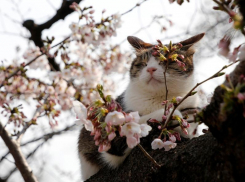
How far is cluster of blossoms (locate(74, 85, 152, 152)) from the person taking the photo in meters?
1.42

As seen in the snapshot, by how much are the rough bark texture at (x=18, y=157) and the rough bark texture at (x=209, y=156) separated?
1.20m

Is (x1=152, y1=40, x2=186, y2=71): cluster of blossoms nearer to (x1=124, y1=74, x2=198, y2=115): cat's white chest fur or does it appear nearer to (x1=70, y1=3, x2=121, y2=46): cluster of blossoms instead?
(x1=124, y1=74, x2=198, y2=115): cat's white chest fur

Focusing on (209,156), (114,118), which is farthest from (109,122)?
(209,156)

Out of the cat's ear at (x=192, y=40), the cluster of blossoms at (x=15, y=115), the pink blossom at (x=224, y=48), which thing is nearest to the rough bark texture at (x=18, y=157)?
the cluster of blossoms at (x=15, y=115)

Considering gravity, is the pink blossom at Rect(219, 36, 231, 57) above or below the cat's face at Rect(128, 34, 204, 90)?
above

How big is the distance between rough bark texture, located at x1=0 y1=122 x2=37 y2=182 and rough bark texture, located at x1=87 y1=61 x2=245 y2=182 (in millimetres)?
1202

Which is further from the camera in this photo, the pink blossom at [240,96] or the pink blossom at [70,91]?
the pink blossom at [70,91]

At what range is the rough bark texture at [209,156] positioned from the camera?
115 cm

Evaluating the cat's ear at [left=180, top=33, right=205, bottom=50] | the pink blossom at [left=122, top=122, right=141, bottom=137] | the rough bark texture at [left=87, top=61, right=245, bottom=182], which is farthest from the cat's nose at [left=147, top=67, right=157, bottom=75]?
the pink blossom at [left=122, top=122, right=141, bottom=137]

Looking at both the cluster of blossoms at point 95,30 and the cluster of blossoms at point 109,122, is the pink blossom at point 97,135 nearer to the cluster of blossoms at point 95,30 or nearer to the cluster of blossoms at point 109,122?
the cluster of blossoms at point 109,122

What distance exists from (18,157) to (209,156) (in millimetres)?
2225

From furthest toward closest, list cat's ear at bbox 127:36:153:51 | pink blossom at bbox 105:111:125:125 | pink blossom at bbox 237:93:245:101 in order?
cat's ear at bbox 127:36:153:51 → pink blossom at bbox 105:111:125:125 → pink blossom at bbox 237:93:245:101

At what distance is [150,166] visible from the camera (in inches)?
70.7

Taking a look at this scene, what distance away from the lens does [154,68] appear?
2951 millimetres
